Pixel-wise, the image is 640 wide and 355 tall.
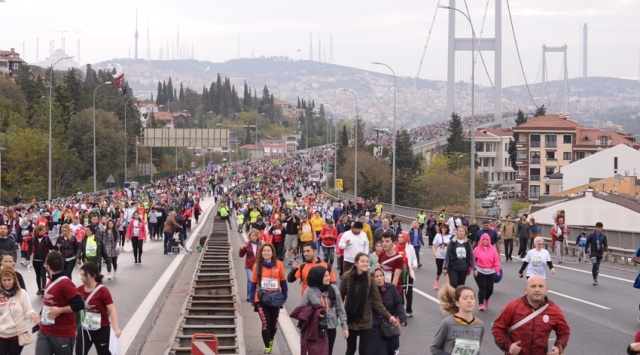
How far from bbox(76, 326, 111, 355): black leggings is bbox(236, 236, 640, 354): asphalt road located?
3.40m

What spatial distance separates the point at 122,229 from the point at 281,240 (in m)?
10.7

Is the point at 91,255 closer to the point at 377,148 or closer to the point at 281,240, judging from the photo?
the point at 281,240

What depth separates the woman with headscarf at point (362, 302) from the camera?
1119cm

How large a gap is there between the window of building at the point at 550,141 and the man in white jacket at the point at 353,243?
97.3 metres

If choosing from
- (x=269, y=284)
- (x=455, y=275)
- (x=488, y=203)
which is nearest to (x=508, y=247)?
(x=455, y=275)

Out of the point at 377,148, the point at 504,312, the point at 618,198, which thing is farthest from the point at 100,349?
the point at 377,148

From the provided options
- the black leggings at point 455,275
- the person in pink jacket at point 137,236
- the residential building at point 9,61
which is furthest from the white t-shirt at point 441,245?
the residential building at point 9,61

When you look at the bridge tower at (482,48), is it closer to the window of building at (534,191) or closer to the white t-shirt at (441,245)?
the window of building at (534,191)

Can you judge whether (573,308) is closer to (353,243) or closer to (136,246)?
(353,243)

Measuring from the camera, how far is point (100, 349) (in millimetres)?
11031

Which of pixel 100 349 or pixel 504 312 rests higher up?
pixel 504 312

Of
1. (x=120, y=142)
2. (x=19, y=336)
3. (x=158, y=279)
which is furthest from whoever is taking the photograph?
(x=120, y=142)

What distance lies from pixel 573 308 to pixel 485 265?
2.48 meters

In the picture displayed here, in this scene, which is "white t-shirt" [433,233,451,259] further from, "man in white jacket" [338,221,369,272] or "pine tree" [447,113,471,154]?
"pine tree" [447,113,471,154]
